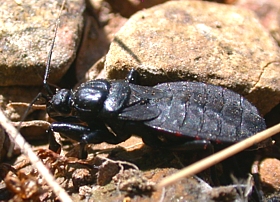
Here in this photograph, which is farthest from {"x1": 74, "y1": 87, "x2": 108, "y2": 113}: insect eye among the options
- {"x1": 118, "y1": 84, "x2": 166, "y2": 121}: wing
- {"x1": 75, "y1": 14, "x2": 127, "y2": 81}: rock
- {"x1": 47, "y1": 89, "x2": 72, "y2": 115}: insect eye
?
{"x1": 75, "y1": 14, "x2": 127, "y2": 81}: rock

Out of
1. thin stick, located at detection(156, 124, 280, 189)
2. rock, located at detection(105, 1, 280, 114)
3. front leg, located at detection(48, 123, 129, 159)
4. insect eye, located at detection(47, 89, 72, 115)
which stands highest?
rock, located at detection(105, 1, 280, 114)

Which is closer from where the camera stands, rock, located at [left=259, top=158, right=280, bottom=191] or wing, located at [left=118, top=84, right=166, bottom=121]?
wing, located at [left=118, top=84, right=166, bottom=121]

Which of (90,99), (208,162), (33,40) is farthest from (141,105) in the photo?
(33,40)

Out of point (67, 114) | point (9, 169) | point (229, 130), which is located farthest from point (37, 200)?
point (229, 130)

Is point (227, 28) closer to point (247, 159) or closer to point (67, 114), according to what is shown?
point (247, 159)

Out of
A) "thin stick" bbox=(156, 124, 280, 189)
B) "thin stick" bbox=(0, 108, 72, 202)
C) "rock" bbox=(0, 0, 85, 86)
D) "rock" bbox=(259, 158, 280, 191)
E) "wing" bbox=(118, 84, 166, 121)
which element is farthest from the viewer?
"rock" bbox=(0, 0, 85, 86)

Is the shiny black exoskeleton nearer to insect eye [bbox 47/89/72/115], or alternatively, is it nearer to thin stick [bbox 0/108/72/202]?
insect eye [bbox 47/89/72/115]

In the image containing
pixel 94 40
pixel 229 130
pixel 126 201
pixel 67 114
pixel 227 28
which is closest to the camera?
pixel 126 201
